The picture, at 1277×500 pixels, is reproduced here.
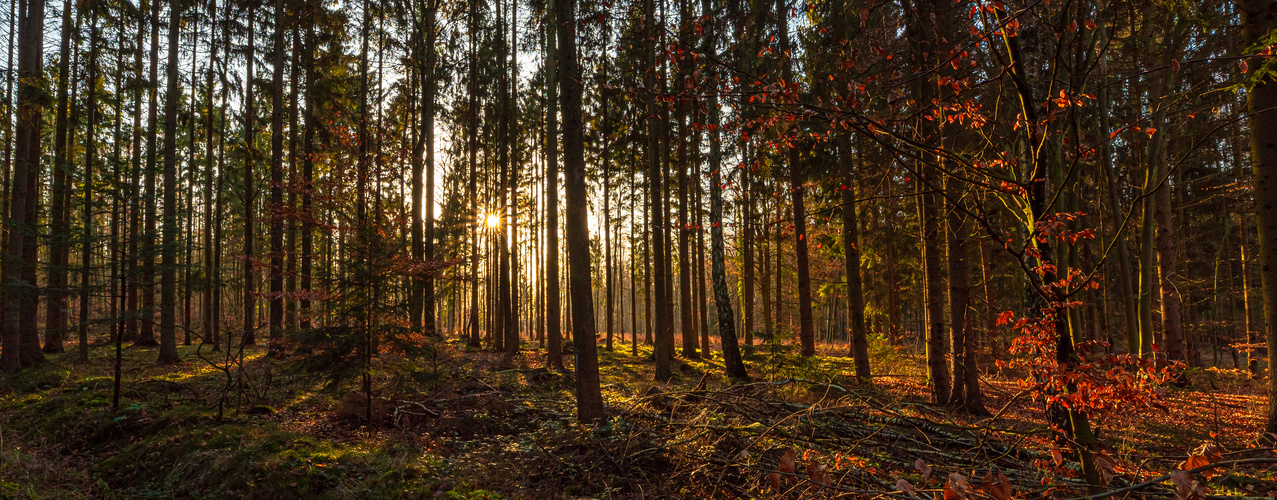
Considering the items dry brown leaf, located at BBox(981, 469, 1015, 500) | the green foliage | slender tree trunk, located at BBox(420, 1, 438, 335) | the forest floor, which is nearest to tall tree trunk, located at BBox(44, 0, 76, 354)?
the forest floor

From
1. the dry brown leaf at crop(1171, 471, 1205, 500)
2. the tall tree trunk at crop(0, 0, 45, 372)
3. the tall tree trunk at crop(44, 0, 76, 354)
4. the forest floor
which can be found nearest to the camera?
the dry brown leaf at crop(1171, 471, 1205, 500)

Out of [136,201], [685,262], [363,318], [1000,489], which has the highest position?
[136,201]

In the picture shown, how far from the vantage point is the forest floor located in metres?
4.98

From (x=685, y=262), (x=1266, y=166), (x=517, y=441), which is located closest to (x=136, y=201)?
(x=517, y=441)

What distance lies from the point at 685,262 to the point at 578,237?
843 cm

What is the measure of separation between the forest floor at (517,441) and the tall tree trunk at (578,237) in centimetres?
54

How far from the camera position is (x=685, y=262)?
15602mm

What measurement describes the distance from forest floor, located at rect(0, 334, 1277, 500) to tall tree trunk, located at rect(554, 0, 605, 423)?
54cm

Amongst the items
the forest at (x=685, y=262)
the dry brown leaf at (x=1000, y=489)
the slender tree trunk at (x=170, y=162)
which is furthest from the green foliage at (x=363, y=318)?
the dry brown leaf at (x=1000, y=489)

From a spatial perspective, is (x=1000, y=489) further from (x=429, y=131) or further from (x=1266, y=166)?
(x=429, y=131)

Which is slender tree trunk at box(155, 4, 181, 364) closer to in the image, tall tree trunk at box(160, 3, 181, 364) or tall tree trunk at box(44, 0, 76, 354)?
tall tree trunk at box(160, 3, 181, 364)

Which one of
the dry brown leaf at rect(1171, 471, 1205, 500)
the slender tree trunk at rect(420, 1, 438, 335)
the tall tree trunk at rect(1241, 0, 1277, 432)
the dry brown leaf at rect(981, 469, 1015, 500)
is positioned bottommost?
the dry brown leaf at rect(981, 469, 1015, 500)

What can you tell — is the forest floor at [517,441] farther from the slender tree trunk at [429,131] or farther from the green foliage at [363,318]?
A: the slender tree trunk at [429,131]

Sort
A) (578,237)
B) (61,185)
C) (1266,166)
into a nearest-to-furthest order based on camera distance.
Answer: (1266,166) → (578,237) → (61,185)
